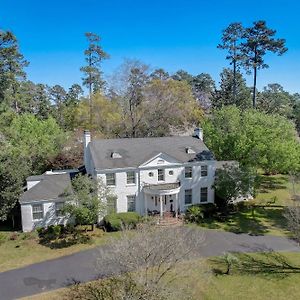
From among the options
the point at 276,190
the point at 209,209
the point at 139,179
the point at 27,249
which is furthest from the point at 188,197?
the point at 27,249

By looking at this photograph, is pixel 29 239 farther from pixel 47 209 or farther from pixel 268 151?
pixel 268 151

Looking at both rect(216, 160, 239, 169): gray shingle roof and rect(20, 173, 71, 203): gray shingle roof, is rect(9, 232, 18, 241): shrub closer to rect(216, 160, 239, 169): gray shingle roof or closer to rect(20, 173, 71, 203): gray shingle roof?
rect(20, 173, 71, 203): gray shingle roof

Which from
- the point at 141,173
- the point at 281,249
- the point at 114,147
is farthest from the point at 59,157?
the point at 281,249

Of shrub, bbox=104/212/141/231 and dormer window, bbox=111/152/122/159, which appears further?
dormer window, bbox=111/152/122/159

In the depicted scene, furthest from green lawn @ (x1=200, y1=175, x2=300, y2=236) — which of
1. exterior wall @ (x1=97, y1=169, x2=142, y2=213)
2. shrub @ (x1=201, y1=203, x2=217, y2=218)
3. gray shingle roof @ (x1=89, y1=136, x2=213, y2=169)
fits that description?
exterior wall @ (x1=97, y1=169, x2=142, y2=213)

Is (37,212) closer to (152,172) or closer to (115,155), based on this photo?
(115,155)

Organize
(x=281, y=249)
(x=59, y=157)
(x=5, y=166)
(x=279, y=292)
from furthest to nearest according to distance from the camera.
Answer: (x=59, y=157) → (x=5, y=166) → (x=281, y=249) → (x=279, y=292)
